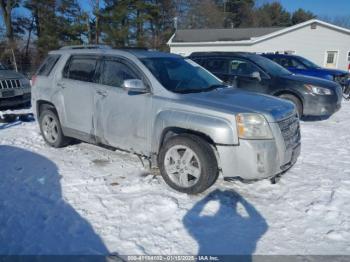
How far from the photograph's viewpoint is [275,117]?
394cm

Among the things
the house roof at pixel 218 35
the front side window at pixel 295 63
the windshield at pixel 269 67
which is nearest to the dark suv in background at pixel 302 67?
the front side window at pixel 295 63

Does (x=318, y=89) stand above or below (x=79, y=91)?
below

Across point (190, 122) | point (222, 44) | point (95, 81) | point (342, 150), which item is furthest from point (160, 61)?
point (222, 44)

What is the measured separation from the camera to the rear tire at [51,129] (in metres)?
5.91

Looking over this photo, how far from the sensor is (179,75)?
16.0ft

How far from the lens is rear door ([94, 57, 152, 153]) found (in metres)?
4.52

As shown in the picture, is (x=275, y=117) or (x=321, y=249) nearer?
(x=321, y=249)

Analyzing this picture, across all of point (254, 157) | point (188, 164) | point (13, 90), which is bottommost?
point (188, 164)

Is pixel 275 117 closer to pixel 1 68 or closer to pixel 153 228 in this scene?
pixel 153 228

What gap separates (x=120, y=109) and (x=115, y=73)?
604mm

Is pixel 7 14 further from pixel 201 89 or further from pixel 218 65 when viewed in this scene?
pixel 201 89

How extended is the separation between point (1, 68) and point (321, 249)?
1013 cm

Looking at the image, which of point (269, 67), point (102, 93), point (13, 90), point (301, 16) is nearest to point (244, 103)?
point (102, 93)

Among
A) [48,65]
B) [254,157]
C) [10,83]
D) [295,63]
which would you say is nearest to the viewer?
[254,157]
